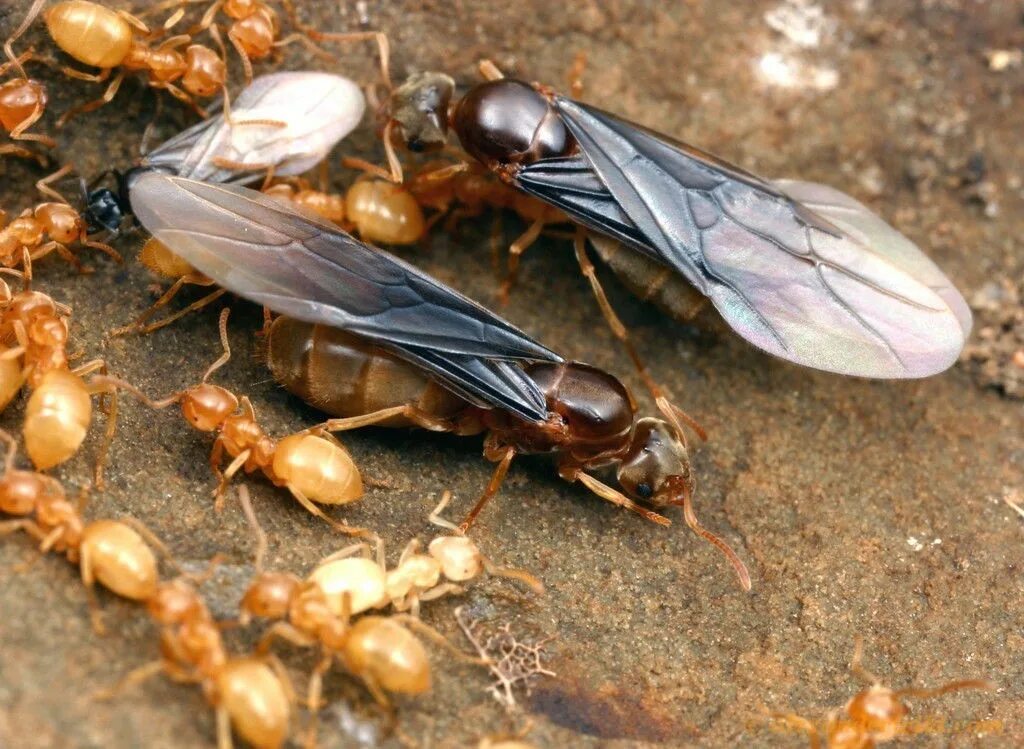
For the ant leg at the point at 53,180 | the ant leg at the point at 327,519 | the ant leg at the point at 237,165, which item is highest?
the ant leg at the point at 237,165

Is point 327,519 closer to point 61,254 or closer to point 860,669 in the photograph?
point 61,254

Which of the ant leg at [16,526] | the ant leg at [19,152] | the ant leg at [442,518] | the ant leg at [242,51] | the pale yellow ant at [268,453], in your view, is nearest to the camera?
the ant leg at [16,526]

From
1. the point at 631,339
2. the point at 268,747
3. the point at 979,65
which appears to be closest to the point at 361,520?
the point at 268,747

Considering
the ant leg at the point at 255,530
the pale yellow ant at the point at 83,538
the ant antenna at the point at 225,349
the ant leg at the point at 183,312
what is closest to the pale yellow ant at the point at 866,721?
the ant leg at the point at 255,530

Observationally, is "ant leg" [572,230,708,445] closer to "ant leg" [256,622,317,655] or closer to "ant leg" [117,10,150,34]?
"ant leg" [256,622,317,655]

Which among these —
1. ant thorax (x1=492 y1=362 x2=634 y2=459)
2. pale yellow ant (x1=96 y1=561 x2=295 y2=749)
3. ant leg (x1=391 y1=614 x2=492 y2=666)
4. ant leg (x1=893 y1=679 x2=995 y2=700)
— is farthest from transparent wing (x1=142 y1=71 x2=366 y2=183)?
ant leg (x1=893 y1=679 x2=995 y2=700)

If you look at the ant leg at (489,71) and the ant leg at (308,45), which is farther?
the ant leg at (489,71)

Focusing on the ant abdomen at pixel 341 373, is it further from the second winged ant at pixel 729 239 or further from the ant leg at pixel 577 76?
the ant leg at pixel 577 76
